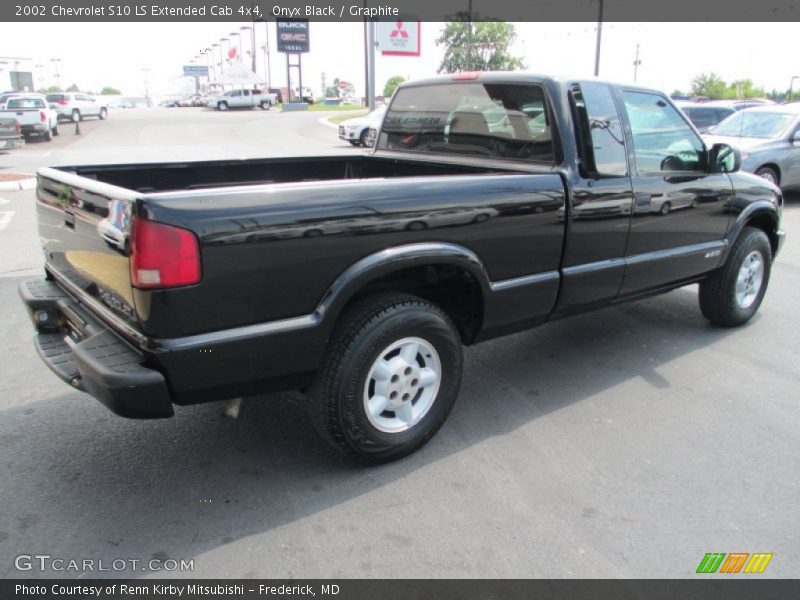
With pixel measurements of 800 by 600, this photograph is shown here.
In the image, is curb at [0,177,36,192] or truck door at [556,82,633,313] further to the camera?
curb at [0,177,36,192]

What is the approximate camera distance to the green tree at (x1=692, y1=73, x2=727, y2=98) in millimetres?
56666

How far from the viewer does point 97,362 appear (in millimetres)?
2604

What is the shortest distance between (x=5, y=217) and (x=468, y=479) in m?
9.45

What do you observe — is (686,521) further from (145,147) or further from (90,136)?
(90,136)

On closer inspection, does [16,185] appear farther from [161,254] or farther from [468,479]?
[468,479]

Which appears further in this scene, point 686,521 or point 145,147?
point 145,147

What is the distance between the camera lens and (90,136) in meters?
27.7

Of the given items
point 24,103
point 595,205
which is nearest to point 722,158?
point 595,205

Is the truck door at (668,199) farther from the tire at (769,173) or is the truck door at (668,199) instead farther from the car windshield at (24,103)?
the car windshield at (24,103)

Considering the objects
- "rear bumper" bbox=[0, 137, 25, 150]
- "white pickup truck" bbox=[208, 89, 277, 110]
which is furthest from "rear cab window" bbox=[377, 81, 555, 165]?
"white pickup truck" bbox=[208, 89, 277, 110]

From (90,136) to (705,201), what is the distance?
93.0ft

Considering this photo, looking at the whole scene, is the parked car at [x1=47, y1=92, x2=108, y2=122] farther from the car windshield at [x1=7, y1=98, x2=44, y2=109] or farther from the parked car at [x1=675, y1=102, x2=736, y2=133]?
the parked car at [x1=675, y1=102, x2=736, y2=133]

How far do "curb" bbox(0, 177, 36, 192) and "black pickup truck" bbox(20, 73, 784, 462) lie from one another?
36.0 ft

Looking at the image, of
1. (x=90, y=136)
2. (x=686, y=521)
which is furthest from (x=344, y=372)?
(x=90, y=136)
